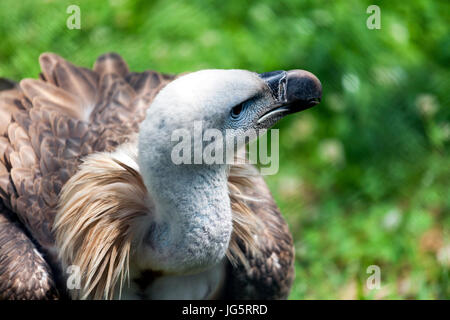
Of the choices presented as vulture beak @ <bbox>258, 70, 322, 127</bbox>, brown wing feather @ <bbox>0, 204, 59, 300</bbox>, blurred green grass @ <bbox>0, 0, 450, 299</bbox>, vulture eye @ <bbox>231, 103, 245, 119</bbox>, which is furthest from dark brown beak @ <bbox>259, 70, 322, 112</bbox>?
blurred green grass @ <bbox>0, 0, 450, 299</bbox>

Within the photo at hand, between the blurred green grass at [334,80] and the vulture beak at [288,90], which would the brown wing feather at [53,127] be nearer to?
the vulture beak at [288,90]

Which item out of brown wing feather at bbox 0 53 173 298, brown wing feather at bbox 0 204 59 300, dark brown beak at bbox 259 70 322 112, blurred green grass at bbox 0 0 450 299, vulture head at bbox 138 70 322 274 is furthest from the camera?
blurred green grass at bbox 0 0 450 299

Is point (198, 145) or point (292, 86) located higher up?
point (292, 86)

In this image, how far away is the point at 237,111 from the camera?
2.71 metres

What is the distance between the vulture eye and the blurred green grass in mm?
1940

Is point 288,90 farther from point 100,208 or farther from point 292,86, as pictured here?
point 100,208

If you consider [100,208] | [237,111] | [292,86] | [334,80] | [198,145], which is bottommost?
[100,208]

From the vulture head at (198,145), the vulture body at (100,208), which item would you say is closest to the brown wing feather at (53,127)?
the vulture body at (100,208)

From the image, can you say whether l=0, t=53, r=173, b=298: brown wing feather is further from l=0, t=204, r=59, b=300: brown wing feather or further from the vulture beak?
the vulture beak

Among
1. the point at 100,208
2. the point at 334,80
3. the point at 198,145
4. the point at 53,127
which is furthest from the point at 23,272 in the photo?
the point at 334,80

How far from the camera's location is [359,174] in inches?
200

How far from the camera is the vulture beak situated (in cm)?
281

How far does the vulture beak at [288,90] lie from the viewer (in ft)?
9.22

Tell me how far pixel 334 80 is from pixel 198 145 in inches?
110
